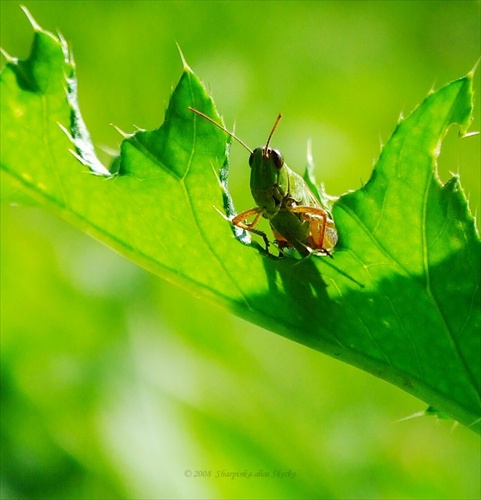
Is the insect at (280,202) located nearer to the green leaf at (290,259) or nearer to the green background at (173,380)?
the green background at (173,380)

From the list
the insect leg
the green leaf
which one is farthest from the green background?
the green leaf

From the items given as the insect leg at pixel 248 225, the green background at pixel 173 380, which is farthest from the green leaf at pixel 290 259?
the green background at pixel 173 380

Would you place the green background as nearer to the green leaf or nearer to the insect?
the insect

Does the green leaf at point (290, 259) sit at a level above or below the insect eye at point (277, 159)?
below

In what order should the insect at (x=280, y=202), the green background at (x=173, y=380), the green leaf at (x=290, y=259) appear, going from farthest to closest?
the green background at (x=173, y=380)
the insect at (x=280, y=202)
the green leaf at (x=290, y=259)

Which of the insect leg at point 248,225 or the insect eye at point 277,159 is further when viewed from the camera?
the insect eye at point 277,159

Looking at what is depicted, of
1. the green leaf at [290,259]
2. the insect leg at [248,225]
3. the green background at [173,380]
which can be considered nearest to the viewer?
the green leaf at [290,259]

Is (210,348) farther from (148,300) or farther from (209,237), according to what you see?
(209,237)
